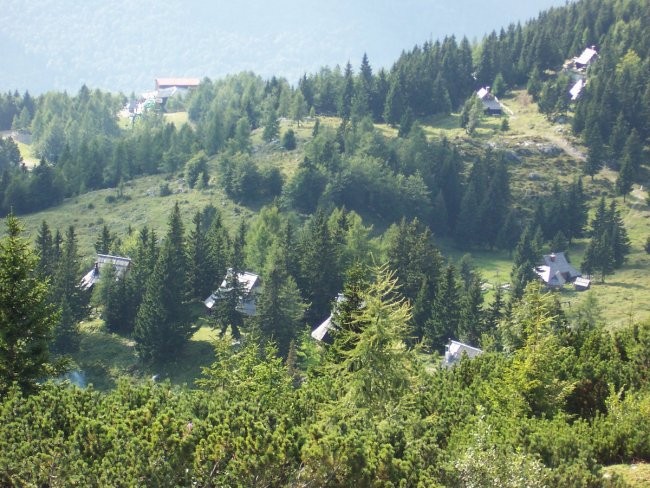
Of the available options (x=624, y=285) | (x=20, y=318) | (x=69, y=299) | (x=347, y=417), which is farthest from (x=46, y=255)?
(x=624, y=285)

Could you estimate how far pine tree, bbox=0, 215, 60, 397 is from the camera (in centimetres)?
2770

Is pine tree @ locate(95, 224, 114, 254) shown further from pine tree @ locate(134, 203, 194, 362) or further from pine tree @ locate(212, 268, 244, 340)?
pine tree @ locate(212, 268, 244, 340)

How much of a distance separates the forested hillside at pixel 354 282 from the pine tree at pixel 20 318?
9 cm

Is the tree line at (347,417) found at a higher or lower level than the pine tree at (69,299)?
higher

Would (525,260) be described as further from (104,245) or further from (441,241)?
(104,245)

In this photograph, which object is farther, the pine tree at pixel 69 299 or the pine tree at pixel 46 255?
the pine tree at pixel 46 255

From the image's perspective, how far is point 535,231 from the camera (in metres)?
116

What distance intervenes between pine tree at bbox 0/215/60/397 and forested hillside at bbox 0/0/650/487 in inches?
3.5

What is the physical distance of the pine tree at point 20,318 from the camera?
27.7 metres

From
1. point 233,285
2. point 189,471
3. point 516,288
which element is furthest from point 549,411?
point 516,288

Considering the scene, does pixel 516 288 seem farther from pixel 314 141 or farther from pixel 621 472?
pixel 621 472

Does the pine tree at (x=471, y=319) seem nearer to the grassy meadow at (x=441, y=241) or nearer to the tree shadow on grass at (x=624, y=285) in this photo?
the grassy meadow at (x=441, y=241)

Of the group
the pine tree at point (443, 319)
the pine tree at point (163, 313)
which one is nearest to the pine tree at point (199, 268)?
the pine tree at point (163, 313)

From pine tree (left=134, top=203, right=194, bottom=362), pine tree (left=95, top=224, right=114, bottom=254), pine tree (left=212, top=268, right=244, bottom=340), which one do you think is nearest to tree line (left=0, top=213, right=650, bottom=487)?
pine tree (left=134, top=203, right=194, bottom=362)
